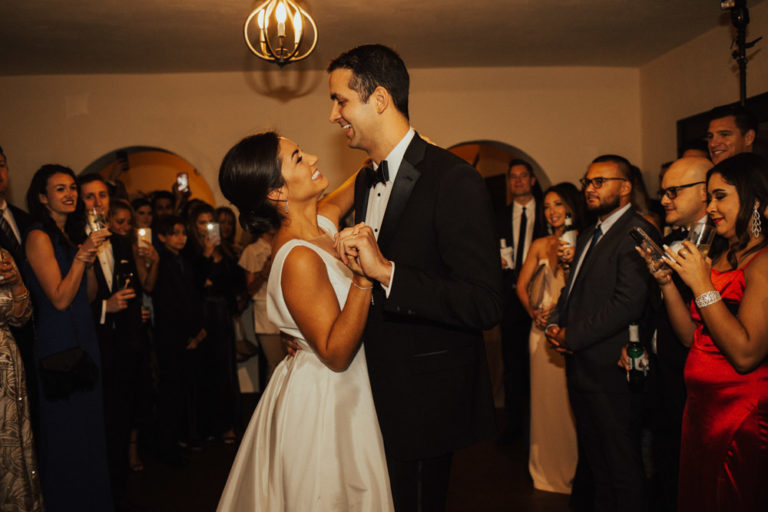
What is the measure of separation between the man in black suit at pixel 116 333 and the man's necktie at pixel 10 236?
41 cm

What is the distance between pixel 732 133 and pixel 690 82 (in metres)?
2.35

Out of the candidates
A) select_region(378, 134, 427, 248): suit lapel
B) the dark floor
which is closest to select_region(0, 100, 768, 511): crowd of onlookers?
the dark floor

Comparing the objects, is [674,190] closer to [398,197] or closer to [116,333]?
[398,197]

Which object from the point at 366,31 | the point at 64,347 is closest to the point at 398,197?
the point at 64,347

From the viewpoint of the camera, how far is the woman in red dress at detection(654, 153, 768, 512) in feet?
6.77

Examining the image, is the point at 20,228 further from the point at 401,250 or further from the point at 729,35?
the point at 729,35

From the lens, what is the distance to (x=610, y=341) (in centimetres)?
291

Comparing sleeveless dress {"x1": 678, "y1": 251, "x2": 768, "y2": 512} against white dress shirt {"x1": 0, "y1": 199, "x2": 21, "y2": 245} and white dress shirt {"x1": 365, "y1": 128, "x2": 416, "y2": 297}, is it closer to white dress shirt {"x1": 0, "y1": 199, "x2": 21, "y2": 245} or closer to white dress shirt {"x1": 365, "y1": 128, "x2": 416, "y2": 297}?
white dress shirt {"x1": 365, "y1": 128, "x2": 416, "y2": 297}

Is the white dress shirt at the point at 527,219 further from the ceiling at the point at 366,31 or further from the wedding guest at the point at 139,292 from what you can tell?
the wedding guest at the point at 139,292

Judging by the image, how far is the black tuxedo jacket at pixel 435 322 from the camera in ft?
5.10

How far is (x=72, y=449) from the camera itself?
304 cm

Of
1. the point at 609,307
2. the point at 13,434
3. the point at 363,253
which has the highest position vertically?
the point at 363,253

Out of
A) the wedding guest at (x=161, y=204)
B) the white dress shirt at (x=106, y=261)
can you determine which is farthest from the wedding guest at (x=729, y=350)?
the wedding guest at (x=161, y=204)

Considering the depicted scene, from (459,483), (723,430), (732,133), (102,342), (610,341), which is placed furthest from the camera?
(459,483)
